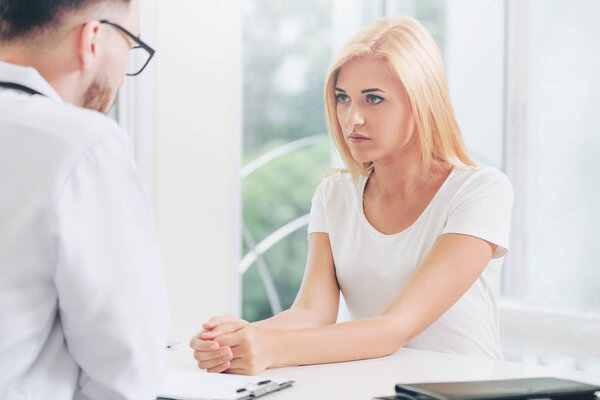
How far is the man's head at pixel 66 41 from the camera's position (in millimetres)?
932

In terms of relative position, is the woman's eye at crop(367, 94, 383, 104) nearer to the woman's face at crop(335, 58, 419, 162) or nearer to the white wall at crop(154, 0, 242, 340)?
the woman's face at crop(335, 58, 419, 162)

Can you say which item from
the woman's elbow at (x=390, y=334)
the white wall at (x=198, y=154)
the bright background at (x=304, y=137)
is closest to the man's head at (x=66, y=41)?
the woman's elbow at (x=390, y=334)

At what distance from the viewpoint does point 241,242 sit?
11.7 ft

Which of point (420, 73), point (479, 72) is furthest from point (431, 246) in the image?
point (479, 72)

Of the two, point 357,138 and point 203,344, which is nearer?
point 203,344

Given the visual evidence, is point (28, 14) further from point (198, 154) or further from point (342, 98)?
point (198, 154)

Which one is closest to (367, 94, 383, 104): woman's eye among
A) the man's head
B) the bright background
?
the man's head

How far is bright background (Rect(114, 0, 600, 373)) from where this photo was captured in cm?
298

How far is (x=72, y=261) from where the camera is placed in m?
0.80

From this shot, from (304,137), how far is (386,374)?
2.50 metres

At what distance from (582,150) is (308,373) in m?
2.13

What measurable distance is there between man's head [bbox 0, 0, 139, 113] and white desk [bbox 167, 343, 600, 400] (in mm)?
572

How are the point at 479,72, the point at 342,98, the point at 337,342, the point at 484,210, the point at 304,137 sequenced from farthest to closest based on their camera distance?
the point at 304,137 → the point at 479,72 → the point at 342,98 → the point at 484,210 → the point at 337,342

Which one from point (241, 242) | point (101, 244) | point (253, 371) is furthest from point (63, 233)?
point (241, 242)
